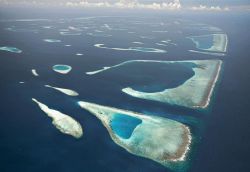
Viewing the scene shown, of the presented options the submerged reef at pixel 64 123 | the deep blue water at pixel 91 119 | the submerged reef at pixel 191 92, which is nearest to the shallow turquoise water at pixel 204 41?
the deep blue water at pixel 91 119

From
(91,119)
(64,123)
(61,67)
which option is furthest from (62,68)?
(64,123)

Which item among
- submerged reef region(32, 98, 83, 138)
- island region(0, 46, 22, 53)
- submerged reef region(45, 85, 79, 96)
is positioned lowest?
island region(0, 46, 22, 53)

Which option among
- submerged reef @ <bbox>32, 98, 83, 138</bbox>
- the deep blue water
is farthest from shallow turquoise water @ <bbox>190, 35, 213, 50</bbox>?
submerged reef @ <bbox>32, 98, 83, 138</bbox>

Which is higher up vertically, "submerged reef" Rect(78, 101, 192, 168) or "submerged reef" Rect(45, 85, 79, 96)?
"submerged reef" Rect(78, 101, 192, 168)

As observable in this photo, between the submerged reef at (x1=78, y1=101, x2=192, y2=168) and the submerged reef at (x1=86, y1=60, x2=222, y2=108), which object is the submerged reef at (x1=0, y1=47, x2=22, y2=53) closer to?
the submerged reef at (x1=86, y1=60, x2=222, y2=108)

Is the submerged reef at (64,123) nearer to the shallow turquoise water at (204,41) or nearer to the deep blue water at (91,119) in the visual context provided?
the deep blue water at (91,119)

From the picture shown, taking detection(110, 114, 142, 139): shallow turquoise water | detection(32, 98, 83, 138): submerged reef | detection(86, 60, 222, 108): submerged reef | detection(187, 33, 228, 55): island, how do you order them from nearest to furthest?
detection(32, 98, 83, 138): submerged reef, detection(110, 114, 142, 139): shallow turquoise water, detection(86, 60, 222, 108): submerged reef, detection(187, 33, 228, 55): island

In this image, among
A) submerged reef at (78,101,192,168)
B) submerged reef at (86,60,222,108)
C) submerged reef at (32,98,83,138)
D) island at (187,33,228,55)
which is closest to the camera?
submerged reef at (78,101,192,168)
